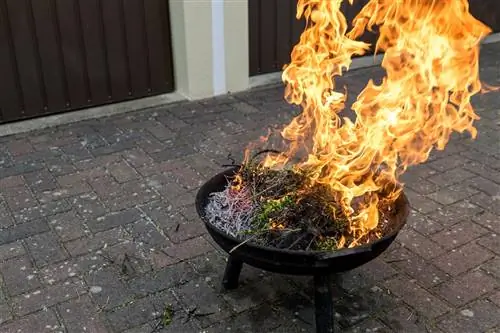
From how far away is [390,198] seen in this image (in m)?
2.91

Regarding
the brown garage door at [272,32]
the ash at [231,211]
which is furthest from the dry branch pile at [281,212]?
the brown garage door at [272,32]

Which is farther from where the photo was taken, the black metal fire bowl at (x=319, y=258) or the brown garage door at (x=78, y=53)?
the brown garage door at (x=78, y=53)

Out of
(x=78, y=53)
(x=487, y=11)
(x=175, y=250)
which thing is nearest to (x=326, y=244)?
(x=175, y=250)

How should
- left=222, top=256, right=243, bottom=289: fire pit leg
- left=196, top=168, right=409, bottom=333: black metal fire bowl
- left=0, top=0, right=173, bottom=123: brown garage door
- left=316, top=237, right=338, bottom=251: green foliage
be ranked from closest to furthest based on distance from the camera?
left=196, top=168, right=409, bottom=333: black metal fire bowl
left=316, top=237, right=338, bottom=251: green foliage
left=222, top=256, right=243, bottom=289: fire pit leg
left=0, top=0, right=173, bottom=123: brown garage door

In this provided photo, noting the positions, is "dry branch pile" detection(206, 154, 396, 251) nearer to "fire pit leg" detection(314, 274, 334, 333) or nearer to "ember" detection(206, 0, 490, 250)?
"ember" detection(206, 0, 490, 250)

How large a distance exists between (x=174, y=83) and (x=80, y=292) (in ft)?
11.2

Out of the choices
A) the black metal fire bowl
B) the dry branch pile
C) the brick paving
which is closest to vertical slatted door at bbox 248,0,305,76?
the brick paving

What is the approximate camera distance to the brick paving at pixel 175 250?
9.95 feet

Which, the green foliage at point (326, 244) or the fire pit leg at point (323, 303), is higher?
the green foliage at point (326, 244)

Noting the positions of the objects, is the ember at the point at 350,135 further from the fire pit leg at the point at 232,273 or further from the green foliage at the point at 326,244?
the fire pit leg at the point at 232,273

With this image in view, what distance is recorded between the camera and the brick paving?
303 centimetres

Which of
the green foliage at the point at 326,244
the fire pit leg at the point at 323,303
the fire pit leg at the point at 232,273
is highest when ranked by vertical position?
the green foliage at the point at 326,244

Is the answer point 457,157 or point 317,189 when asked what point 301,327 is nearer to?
point 317,189

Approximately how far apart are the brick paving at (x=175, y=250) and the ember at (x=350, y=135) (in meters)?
0.58
